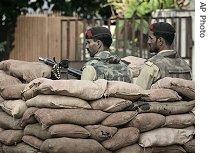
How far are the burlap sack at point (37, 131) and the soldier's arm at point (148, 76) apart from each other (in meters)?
1.06

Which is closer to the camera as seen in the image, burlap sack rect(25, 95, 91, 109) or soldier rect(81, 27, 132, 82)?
burlap sack rect(25, 95, 91, 109)

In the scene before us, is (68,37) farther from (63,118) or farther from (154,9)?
(63,118)

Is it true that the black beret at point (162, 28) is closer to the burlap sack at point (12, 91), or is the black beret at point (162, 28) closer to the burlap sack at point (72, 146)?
the burlap sack at point (12, 91)

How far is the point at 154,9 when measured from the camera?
14.5 metres

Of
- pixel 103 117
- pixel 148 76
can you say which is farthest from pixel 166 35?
pixel 103 117

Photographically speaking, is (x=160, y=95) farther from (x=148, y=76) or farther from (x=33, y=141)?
A: (x=33, y=141)

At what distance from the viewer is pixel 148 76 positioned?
20.1 feet

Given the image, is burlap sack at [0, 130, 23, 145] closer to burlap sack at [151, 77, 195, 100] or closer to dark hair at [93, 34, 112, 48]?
dark hair at [93, 34, 112, 48]

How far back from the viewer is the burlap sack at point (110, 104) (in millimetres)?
5469

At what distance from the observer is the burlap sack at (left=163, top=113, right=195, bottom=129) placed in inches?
225

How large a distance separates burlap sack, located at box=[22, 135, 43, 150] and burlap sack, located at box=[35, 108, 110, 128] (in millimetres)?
282

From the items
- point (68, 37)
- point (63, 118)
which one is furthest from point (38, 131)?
point (68, 37)

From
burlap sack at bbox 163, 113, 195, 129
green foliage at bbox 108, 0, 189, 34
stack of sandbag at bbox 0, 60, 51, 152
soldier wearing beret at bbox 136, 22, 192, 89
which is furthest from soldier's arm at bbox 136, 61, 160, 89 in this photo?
green foliage at bbox 108, 0, 189, 34
